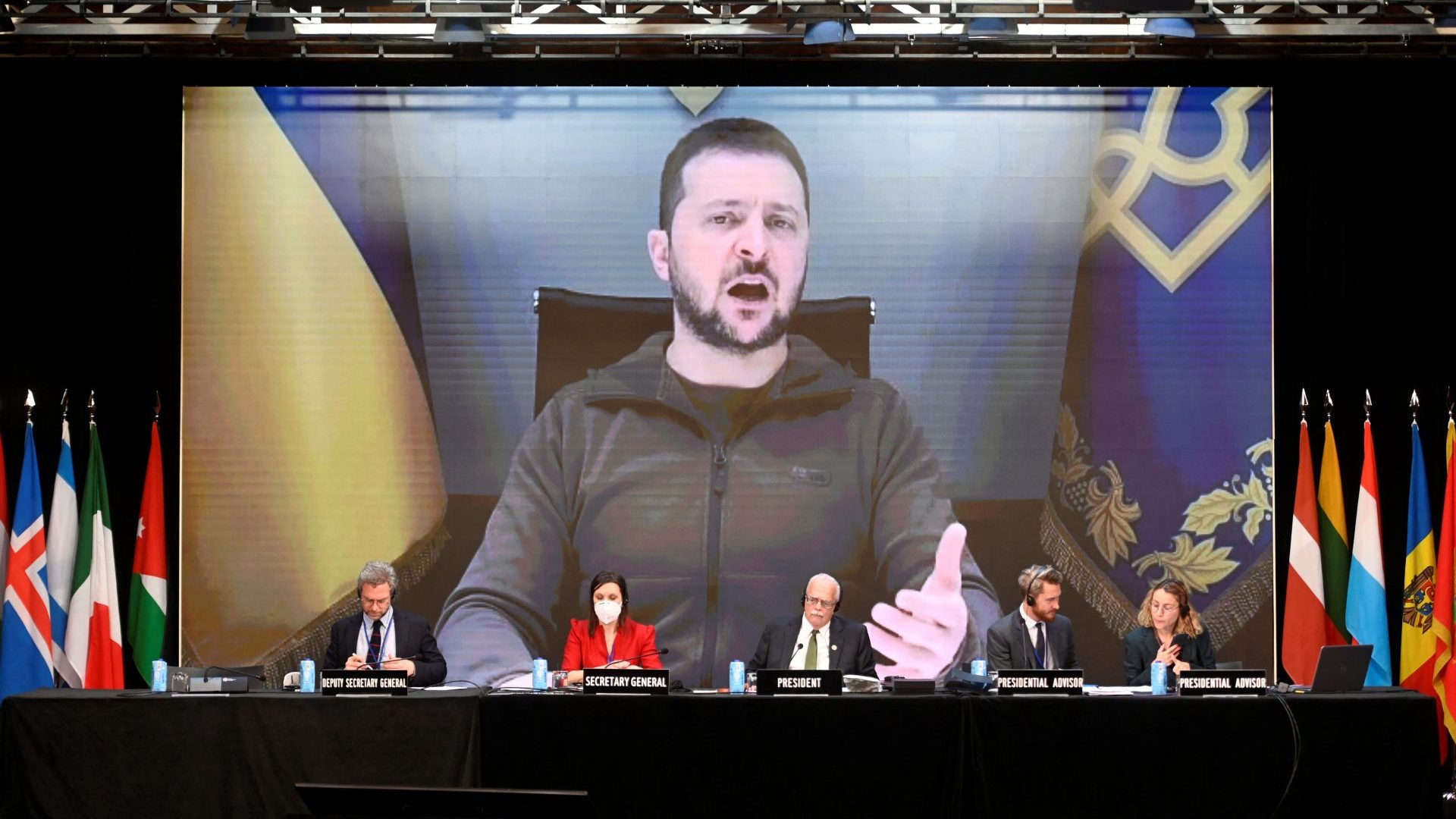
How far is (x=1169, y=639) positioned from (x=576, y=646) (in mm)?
2261

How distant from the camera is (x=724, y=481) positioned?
286 inches

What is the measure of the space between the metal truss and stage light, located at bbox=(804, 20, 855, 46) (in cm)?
4

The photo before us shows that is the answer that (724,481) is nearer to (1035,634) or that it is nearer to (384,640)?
(1035,634)

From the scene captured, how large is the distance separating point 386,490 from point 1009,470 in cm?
298

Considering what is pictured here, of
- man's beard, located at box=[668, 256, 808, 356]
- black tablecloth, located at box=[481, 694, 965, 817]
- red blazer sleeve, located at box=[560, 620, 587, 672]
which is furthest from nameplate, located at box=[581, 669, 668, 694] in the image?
man's beard, located at box=[668, 256, 808, 356]

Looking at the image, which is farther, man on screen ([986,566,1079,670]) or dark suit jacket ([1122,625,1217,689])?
man on screen ([986,566,1079,670])

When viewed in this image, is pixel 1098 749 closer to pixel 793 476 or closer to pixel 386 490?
pixel 793 476

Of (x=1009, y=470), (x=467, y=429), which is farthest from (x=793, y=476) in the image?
(x=467, y=429)

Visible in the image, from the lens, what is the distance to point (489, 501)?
727 cm

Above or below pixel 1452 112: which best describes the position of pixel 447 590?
below

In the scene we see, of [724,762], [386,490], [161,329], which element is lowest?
[724,762]

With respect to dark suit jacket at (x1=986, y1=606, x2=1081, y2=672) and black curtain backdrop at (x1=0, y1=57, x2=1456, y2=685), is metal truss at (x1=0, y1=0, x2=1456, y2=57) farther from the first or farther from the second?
dark suit jacket at (x1=986, y1=606, x2=1081, y2=672)

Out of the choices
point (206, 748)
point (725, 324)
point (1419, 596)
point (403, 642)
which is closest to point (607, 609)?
point (403, 642)

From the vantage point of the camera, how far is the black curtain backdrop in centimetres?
741
